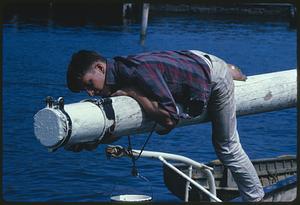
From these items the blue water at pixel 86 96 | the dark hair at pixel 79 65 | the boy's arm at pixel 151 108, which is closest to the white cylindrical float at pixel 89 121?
the boy's arm at pixel 151 108

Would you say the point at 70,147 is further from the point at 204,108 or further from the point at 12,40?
the point at 12,40

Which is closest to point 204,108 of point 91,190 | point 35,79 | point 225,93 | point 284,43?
point 225,93

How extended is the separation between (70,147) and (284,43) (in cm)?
7092

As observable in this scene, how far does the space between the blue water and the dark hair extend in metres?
12.3

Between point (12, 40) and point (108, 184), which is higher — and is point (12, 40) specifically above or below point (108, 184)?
below

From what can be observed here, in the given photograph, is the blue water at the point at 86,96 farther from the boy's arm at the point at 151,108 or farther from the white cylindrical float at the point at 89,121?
the white cylindrical float at the point at 89,121

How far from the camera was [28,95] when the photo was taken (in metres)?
39.5

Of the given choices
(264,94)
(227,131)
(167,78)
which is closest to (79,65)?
(167,78)

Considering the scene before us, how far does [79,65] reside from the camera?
239 inches

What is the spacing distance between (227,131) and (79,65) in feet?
4.77

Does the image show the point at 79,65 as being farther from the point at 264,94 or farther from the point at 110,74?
the point at 264,94

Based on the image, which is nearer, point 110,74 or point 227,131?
point 110,74

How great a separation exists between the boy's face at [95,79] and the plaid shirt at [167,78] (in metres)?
0.05

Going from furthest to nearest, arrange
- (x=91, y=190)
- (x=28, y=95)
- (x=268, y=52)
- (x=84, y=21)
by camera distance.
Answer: (x=84, y=21) < (x=268, y=52) < (x=28, y=95) < (x=91, y=190)
